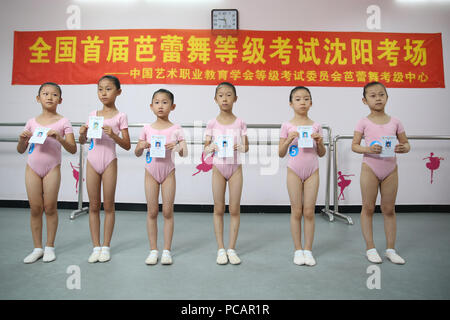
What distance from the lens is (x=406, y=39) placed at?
312cm

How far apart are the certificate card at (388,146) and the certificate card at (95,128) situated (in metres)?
1.72

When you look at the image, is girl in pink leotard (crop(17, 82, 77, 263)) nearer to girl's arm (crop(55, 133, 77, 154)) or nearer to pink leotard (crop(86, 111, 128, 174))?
girl's arm (crop(55, 133, 77, 154))

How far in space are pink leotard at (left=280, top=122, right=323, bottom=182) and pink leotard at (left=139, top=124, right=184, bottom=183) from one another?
0.70 metres

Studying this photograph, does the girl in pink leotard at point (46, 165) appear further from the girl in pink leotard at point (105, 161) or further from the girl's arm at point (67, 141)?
the girl in pink leotard at point (105, 161)

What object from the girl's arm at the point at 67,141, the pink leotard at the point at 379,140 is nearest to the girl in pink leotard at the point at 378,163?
the pink leotard at the point at 379,140

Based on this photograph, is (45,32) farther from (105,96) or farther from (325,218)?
(325,218)

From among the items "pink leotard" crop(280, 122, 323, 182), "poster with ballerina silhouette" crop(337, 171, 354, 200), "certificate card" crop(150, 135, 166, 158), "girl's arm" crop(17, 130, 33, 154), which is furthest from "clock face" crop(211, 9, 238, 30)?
"girl's arm" crop(17, 130, 33, 154)

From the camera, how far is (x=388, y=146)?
161cm

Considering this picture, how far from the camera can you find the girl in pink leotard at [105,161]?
1.65 metres

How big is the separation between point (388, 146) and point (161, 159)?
141 centimetres

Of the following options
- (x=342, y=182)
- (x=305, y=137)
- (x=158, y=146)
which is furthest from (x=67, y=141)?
(x=342, y=182)

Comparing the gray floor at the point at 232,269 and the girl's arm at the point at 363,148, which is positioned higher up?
the girl's arm at the point at 363,148

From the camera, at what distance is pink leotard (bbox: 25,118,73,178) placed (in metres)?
1.64

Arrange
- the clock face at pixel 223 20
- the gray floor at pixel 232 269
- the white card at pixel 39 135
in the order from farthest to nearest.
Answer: the clock face at pixel 223 20, the white card at pixel 39 135, the gray floor at pixel 232 269
